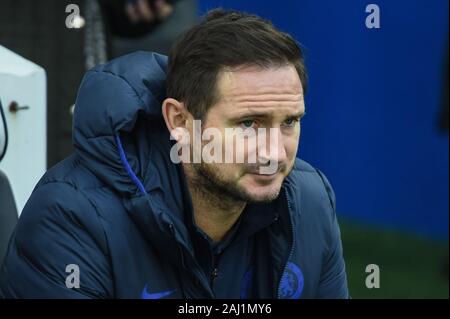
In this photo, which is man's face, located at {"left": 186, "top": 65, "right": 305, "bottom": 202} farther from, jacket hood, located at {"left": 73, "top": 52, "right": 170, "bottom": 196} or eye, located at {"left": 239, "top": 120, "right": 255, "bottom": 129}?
jacket hood, located at {"left": 73, "top": 52, "right": 170, "bottom": 196}

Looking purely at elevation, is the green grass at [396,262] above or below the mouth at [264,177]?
below

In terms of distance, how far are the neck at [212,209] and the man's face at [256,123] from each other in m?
0.08

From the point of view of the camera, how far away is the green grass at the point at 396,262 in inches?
198

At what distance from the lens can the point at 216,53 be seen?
2.29 meters

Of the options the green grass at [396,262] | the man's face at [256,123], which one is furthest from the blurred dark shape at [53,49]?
the man's face at [256,123]

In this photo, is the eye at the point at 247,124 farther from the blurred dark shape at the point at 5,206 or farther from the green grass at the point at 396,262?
the green grass at the point at 396,262

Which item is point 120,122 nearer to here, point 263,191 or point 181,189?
point 181,189

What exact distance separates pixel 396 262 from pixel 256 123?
332 cm

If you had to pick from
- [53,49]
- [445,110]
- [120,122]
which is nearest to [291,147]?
[120,122]

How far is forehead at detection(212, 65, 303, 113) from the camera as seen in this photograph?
2.24m

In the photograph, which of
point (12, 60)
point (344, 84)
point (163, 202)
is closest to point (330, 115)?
point (344, 84)

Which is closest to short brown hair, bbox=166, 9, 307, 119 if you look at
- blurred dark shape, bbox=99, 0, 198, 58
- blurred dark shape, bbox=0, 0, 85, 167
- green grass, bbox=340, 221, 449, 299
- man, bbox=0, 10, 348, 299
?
man, bbox=0, 10, 348, 299

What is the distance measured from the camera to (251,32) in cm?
229
